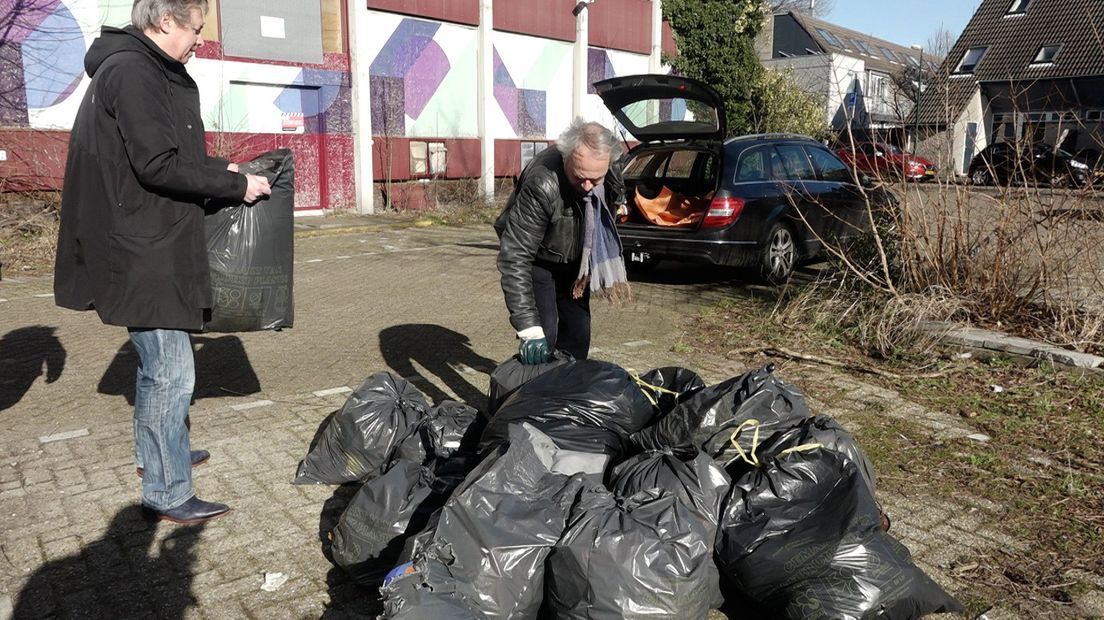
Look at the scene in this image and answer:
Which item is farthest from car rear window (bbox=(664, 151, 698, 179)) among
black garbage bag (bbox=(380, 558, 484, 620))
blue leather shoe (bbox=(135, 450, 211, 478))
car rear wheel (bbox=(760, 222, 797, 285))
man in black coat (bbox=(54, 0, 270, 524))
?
black garbage bag (bbox=(380, 558, 484, 620))

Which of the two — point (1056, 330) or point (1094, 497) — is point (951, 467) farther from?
point (1056, 330)

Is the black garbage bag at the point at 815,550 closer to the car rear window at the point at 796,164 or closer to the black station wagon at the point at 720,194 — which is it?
the black station wagon at the point at 720,194

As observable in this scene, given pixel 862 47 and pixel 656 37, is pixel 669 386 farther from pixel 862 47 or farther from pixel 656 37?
pixel 862 47

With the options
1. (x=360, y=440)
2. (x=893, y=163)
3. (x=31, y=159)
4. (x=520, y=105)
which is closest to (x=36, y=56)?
(x=31, y=159)

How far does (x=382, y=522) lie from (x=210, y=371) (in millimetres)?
3244

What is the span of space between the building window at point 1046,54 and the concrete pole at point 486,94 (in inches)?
1057

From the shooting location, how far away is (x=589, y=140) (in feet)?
12.5

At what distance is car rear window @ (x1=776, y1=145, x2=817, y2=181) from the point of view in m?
9.41

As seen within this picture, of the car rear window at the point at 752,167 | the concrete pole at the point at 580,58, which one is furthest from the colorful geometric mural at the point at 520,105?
the car rear window at the point at 752,167

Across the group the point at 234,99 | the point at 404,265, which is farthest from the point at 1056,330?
the point at 234,99

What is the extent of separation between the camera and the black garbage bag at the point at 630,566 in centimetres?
264

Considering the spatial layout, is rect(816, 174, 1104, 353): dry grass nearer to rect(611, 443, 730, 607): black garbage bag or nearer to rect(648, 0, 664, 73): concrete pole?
rect(611, 443, 730, 607): black garbage bag

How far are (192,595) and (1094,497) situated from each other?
3807mm

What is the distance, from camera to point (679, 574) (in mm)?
2691
